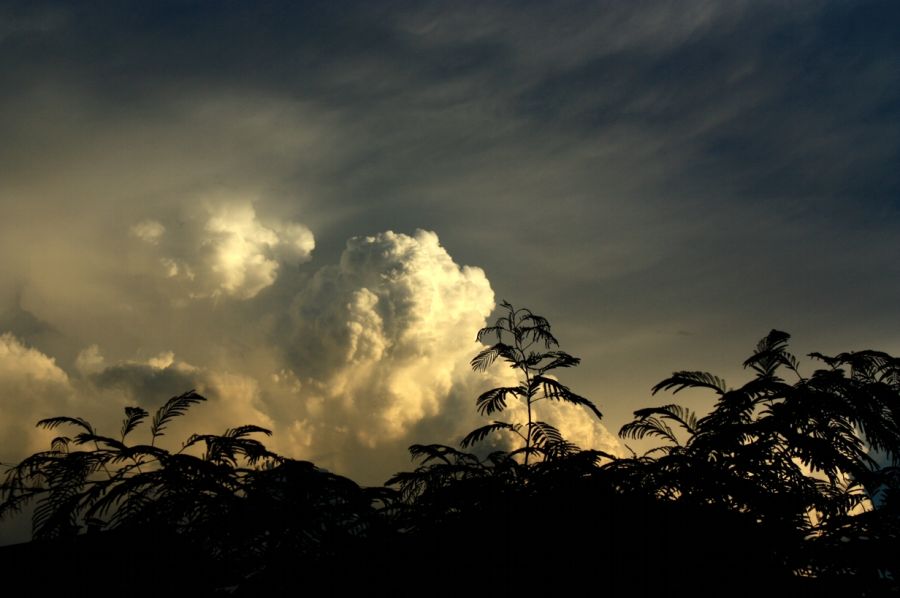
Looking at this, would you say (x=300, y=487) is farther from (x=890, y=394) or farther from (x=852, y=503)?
(x=852, y=503)

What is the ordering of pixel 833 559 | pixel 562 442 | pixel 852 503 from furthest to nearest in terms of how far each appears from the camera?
pixel 562 442 < pixel 852 503 < pixel 833 559

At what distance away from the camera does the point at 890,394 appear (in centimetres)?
485

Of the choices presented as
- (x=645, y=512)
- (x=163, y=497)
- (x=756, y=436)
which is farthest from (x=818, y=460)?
(x=163, y=497)

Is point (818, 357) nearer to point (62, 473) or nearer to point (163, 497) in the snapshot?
point (163, 497)

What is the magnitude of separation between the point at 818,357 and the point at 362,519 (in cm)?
499

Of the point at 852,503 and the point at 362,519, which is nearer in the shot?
the point at 362,519

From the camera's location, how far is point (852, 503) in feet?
21.2

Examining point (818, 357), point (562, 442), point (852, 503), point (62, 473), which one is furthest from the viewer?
point (562, 442)

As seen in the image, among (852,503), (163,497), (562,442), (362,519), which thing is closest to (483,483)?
(362,519)

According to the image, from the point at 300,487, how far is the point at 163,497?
2.77 feet

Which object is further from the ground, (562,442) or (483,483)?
(562,442)

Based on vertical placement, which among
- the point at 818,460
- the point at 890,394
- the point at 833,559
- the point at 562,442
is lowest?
the point at 833,559

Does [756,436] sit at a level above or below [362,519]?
above

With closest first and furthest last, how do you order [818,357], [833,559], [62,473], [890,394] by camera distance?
[833,559] < [62,473] < [890,394] < [818,357]
